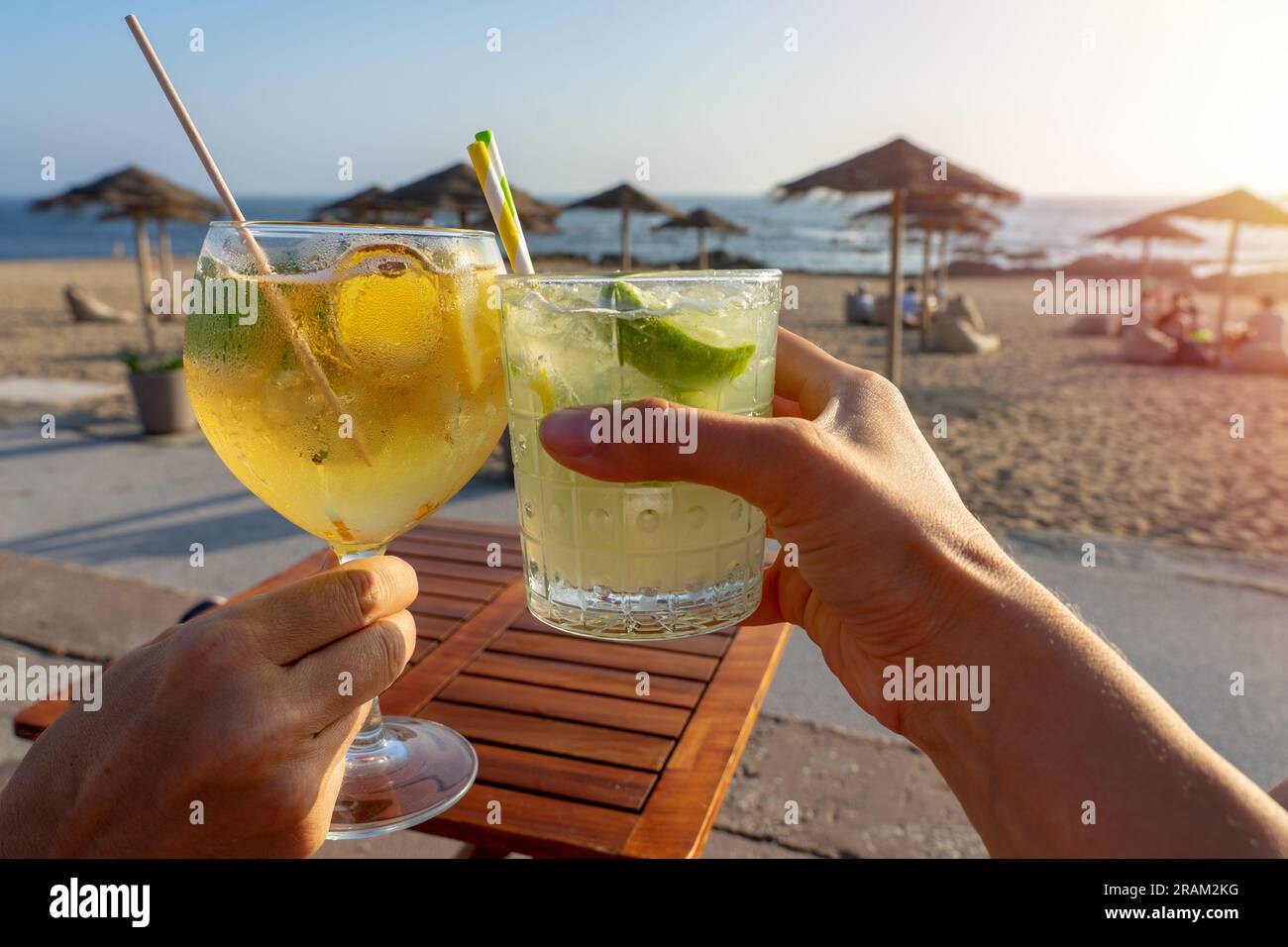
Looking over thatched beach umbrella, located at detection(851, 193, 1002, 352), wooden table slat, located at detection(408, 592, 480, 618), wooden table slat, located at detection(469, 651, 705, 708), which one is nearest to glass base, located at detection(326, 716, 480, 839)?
wooden table slat, located at detection(469, 651, 705, 708)

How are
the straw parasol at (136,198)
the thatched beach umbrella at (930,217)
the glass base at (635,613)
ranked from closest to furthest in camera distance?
the glass base at (635,613), the straw parasol at (136,198), the thatched beach umbrella at (930,217)

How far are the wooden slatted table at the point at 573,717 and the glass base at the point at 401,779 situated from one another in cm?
3

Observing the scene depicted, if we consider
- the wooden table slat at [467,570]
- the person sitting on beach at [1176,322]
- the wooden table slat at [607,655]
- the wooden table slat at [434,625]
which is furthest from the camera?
the person sitting on beach at [1176,322]

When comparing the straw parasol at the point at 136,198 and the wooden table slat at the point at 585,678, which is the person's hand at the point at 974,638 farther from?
the straw parasol at the point at 136,198

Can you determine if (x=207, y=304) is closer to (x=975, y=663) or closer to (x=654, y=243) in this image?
(x=975, y=663)

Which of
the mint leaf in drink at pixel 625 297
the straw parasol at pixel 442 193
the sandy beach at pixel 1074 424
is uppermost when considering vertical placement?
the straw parasol at pixel 442 193

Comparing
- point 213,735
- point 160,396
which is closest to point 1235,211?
point 160,396

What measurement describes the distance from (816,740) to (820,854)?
25.3 inches

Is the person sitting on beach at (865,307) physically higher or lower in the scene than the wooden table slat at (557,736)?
higher

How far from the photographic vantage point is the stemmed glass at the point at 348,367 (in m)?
1.18

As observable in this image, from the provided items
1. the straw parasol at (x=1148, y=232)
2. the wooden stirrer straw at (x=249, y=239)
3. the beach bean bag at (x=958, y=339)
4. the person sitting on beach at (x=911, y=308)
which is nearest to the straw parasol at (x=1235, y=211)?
the straw parasol at (x=1148, y=232)

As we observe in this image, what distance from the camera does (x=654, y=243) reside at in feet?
168

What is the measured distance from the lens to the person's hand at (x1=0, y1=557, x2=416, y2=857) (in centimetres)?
105
